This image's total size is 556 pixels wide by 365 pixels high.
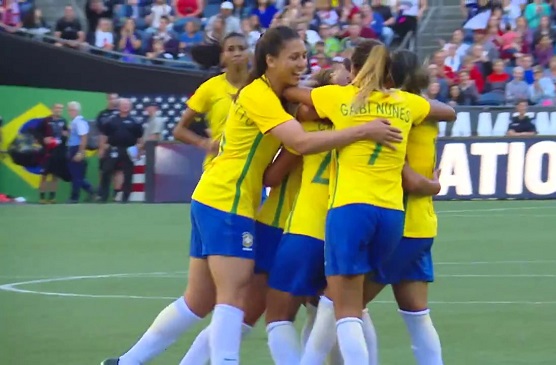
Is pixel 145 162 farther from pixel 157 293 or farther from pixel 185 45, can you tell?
pixel 157 293

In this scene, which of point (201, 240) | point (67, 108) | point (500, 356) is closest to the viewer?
point (201, 240)

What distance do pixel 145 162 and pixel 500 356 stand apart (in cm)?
1292

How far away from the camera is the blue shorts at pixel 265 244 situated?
639cm

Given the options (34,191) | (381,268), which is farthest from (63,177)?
(381,268)

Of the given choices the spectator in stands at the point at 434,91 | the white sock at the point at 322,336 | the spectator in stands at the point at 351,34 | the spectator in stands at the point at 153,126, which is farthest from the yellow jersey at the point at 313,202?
the spectator in stands at the point at 351,34

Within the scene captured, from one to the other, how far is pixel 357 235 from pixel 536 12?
56.8 feet

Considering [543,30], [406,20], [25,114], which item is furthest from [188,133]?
[406,20]

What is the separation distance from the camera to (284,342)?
6203 millimetres

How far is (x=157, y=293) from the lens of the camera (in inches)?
416

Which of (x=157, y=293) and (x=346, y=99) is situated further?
(x=157, y=293)

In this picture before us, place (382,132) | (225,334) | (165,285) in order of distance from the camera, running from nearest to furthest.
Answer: (382,132)
(225,334)
(165,285)

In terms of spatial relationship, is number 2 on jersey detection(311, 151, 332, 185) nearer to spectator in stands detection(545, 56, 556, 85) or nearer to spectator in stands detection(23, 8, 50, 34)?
spectator in stands detection(545, 56, 556, 85)

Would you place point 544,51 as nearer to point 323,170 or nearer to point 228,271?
point 323,170

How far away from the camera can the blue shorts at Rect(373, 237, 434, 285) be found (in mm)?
6105
